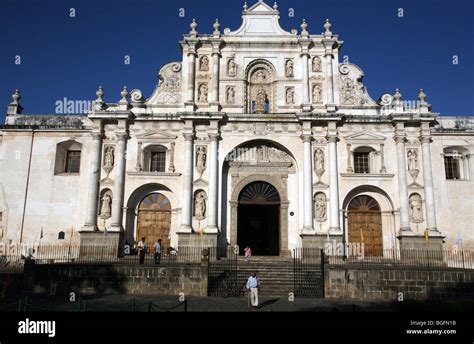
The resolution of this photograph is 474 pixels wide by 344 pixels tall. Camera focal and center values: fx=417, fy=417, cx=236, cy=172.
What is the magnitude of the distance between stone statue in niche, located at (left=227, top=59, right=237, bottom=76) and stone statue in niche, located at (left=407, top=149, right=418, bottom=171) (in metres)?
11.1

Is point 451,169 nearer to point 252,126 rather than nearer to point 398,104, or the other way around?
point 398,104

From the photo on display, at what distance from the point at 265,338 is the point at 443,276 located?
42.0 ft

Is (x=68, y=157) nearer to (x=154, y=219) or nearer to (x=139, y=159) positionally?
(x=139, y=159)

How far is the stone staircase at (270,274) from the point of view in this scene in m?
16.8

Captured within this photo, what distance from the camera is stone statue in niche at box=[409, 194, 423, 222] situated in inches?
890

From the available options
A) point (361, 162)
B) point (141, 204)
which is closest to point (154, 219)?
point (141, 204)

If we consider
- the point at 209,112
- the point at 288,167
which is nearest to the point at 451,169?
the point at 288,167

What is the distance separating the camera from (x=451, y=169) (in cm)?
2431

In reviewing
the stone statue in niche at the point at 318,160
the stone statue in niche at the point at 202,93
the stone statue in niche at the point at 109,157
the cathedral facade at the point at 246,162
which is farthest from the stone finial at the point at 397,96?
the stone statue in niche at the point at 109,157

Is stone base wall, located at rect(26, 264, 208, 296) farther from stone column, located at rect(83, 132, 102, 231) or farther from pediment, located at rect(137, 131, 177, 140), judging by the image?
pediment, located at rect(137, 131, 177, 140)

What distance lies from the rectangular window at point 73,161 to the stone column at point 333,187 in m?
14.7

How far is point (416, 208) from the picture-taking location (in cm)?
2273

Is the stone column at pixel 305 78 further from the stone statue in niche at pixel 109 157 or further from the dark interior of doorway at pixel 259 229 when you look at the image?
the stone statue in niche at pixel 109 157

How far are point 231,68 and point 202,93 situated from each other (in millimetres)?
2346
